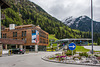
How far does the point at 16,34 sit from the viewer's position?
71250mm

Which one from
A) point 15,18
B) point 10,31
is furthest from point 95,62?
point 15,18

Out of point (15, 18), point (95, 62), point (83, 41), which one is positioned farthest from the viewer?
point (15, 18)

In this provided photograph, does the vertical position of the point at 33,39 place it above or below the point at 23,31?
below

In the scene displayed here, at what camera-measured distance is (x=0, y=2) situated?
112 feet

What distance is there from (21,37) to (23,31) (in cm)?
342

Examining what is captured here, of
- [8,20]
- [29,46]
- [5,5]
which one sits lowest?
[29,46]

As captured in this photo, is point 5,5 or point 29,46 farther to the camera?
point 29,46

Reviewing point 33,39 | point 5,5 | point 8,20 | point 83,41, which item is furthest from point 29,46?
point 8,20

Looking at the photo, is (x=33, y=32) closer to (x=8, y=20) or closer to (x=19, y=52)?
(x=19, y=52)

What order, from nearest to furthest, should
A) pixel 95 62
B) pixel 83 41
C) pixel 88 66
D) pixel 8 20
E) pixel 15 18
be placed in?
pixel 88 66
pixel 95 62
pixel 83 41
pixel 8 20
pixel 15 18

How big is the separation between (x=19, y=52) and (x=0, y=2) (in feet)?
47.8

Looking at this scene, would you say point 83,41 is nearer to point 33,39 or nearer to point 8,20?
point 33,39

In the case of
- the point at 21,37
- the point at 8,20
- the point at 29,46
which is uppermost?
the point at 8,20

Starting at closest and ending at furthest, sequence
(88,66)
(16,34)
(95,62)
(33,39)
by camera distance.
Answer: (88,66) < (95,62) < (33,39) < (16,34)
